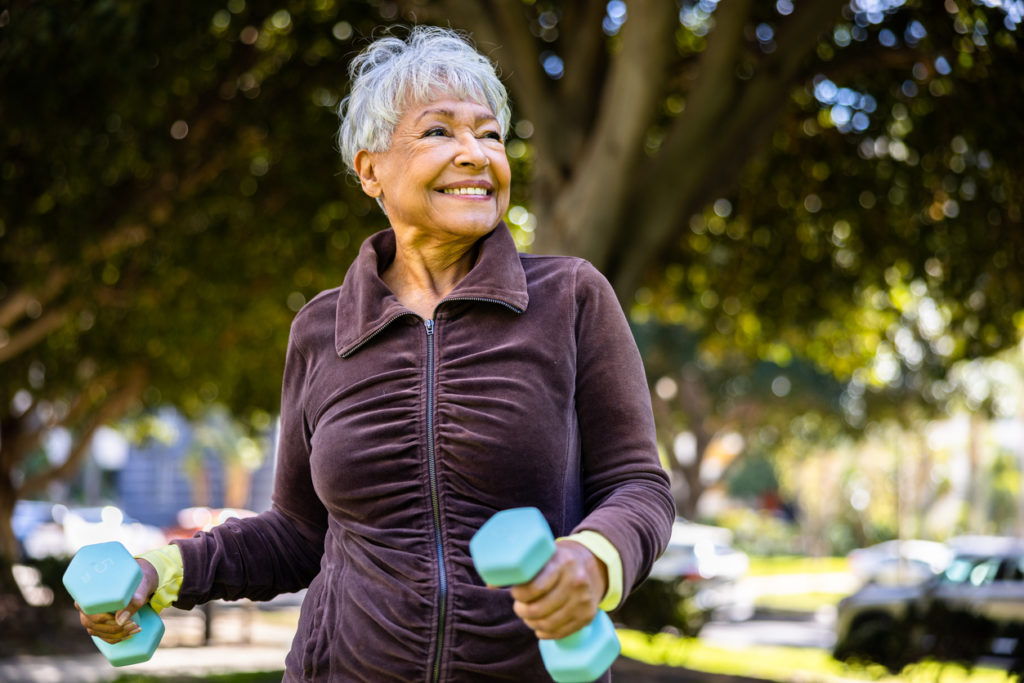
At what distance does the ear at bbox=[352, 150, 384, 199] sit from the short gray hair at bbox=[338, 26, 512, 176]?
0.01 m

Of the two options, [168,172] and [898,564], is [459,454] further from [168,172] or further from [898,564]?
[898,564]

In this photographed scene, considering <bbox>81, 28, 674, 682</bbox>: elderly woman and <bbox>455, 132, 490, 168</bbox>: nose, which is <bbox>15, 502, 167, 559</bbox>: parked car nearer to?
<bbox>81, 28, 674, 682</bbox>: elderly woman

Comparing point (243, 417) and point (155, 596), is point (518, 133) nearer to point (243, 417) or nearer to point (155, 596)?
point (155, 596)

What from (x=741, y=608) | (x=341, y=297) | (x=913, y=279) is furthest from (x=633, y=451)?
(x=741, y=608)

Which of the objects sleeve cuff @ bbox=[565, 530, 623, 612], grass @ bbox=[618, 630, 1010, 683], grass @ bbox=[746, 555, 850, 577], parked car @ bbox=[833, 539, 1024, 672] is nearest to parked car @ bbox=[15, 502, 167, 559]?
grass @ bbox=[618, 630, 1010, 683]

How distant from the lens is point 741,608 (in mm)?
21891

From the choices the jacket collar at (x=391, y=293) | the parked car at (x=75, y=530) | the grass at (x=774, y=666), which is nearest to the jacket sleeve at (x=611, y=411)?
the jacket collar at (x=391, y=293)

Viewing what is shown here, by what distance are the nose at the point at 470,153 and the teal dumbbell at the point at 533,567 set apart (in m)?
0.77

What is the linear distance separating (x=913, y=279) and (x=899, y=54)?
294cm

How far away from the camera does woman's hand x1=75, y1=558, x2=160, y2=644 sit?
1.89m

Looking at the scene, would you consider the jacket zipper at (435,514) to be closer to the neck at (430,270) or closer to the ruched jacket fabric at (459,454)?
the ruched jacket fabric at (459,454)

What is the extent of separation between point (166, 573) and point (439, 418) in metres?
0.59

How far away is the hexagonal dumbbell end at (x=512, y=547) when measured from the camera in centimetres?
141

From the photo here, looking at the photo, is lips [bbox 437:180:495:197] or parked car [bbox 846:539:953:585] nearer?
lips [bbox 437:180:495:197]
